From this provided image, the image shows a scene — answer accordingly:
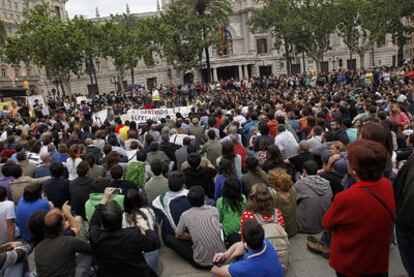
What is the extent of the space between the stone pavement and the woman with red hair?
176 cm

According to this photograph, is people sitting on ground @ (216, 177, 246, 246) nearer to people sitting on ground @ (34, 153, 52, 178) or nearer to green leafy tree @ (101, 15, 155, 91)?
people sitting on ground @ (34, 153, 52, 178)

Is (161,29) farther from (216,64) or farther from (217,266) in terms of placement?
(217,266)

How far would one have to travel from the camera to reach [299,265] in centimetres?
534

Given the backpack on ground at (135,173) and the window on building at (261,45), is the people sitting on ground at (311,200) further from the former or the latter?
the window on building at (261,45)

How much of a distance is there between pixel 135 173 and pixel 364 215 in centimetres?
490

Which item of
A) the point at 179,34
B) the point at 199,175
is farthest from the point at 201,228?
the point at 179,34

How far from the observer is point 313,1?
→ 139 ft

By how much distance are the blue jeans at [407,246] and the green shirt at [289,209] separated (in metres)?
2.12

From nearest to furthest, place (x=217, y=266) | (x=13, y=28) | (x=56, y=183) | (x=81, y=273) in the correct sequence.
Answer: (x=217, y=266)
(x=81, y=273)
(x=56, y=183)
(x=13, y=28)

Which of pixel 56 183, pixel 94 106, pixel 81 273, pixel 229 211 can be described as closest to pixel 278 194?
pixel 229 211

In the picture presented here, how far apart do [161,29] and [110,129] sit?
30.0 m

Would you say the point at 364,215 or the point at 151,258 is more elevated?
the point at 364,215

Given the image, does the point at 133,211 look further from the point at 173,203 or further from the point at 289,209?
the point at 289,209

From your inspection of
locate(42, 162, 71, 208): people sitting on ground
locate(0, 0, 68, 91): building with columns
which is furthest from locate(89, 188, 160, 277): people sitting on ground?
locate(0, 0, 68, 91): building with columns
